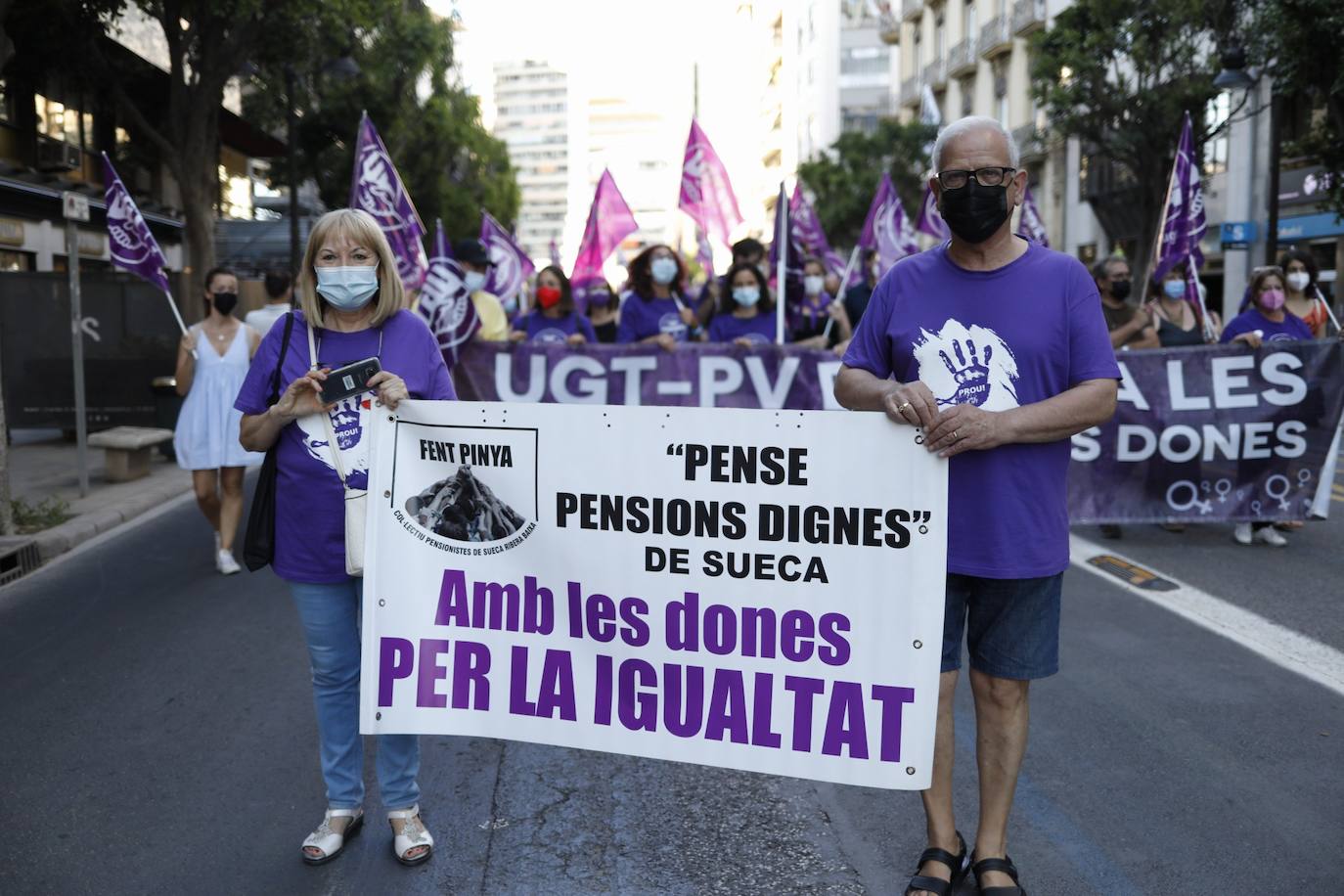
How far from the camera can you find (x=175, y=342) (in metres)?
15.8

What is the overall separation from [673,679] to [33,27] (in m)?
18.8

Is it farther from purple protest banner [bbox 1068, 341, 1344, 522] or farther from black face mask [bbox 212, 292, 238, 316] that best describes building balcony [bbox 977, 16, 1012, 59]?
black face mask [bbox 212, 292, 238, 316]

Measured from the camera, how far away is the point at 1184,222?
10.8 metres

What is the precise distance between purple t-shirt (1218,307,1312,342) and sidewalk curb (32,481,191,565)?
25.9ft

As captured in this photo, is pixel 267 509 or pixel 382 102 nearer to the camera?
pixel 267 509

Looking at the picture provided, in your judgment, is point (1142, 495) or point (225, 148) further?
point (225, 148)

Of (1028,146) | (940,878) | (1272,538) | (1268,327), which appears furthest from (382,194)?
(1028,146)

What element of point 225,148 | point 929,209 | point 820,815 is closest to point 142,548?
point 820,815

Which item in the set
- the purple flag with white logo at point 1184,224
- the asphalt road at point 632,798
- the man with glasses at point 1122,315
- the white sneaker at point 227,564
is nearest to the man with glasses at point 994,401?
the asphalt road at point 632,798

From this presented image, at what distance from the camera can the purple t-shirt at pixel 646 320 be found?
9.70m

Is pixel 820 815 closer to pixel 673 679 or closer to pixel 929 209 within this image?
pixel 673 679

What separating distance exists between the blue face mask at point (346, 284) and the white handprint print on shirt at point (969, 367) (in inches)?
58.5

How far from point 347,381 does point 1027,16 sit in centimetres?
4109

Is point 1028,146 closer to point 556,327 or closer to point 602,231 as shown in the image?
point 602,231
